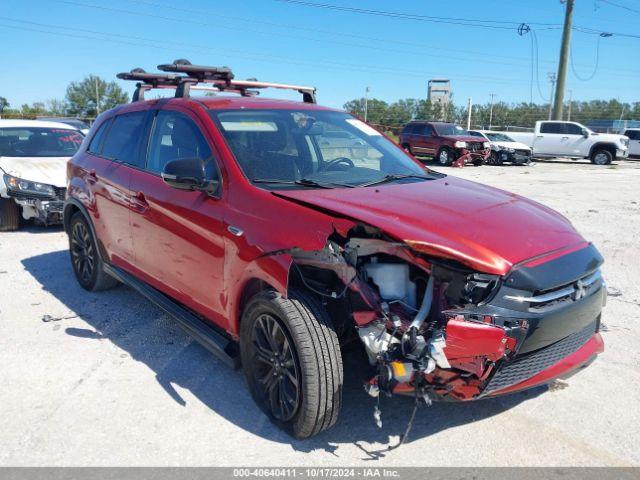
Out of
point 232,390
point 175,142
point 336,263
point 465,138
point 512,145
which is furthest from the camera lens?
point 512,145

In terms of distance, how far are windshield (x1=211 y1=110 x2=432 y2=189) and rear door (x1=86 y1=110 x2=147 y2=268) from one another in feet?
3.62

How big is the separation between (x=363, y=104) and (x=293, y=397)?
4467cm

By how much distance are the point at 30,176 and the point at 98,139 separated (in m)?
3.27

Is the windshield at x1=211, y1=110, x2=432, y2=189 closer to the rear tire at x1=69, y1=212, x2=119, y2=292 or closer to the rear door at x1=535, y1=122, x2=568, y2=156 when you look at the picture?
the rear tire at x1=69, y1=212, x2=119, y2=292

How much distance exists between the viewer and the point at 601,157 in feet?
79.3

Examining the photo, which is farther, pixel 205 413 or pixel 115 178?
pixel 115 178

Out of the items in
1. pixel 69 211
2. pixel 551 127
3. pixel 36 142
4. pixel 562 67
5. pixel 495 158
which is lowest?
pixel 495 158

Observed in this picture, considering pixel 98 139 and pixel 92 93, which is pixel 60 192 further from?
pixel 92 93

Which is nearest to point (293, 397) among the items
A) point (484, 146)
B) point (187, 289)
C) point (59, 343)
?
point (187, 289)

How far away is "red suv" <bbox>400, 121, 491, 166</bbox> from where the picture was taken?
2205 centimetres

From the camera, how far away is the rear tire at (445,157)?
22.4m

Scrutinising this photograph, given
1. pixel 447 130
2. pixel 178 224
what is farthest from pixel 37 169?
pixel 447 130

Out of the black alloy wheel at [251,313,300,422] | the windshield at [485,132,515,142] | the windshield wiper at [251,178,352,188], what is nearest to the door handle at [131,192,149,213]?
the windshield wiper at [251,178,352,188]

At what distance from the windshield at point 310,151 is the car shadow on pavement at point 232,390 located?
1.16 metres
